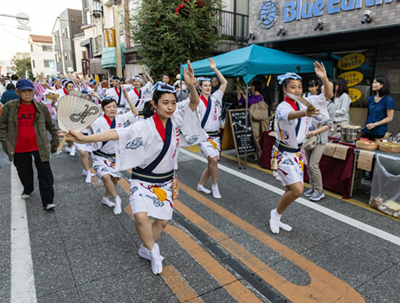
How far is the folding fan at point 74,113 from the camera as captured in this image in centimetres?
213

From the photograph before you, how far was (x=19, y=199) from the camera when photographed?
14.6 feet

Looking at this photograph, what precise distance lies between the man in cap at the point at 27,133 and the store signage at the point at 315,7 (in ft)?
22.2

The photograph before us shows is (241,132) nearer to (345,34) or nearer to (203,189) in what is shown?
(203,189)

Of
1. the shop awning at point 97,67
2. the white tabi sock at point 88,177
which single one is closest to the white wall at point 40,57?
the shop awning at point 97,67

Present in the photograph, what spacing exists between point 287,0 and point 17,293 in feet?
28.4

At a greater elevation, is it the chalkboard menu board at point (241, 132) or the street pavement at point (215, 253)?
the chalkboard menu board at point (241, 132)

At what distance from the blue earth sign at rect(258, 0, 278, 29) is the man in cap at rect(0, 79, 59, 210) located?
6.90 meters

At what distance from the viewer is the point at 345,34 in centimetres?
692

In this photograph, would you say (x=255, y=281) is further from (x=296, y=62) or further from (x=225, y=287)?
(x=296, y=62)

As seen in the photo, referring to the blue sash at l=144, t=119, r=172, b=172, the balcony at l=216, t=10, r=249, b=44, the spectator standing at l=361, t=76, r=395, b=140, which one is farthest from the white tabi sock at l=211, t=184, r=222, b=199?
the balcony at l=216, t=10, r=249, b=44

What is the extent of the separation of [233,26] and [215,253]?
36.8 ft

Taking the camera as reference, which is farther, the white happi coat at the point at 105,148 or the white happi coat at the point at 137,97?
the white happi coat at the point at 137,97

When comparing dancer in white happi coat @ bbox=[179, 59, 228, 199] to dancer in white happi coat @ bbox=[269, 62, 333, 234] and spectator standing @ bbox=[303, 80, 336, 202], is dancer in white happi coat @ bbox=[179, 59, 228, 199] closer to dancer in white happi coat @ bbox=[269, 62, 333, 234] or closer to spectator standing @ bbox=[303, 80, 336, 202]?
dancer in white happi coat @ bbox=[269, 62, 333, 234]

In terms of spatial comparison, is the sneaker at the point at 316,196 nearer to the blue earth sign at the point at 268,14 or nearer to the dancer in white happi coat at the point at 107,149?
the dancer in white happi coat at the point at 107,149
